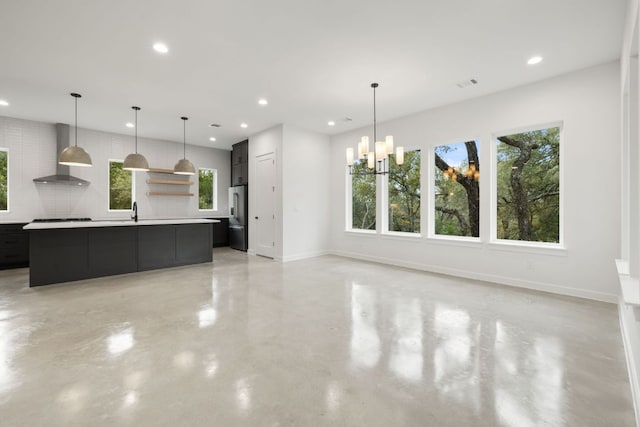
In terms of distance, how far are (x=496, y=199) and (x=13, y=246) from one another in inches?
360

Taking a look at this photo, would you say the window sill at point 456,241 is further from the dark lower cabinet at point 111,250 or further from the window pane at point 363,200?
the dark lower cabinet at point 111,250

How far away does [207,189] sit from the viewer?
9039mm

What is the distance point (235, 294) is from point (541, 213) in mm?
4788

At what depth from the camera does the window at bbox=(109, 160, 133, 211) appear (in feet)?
24.4

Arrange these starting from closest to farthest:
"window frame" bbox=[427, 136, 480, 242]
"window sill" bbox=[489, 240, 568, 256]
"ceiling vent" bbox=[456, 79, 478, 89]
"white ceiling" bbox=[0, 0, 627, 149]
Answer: "white ceiling" bbox=[0, 0, 627, 149] → "window sill" bbox=[489, 240, 568, 256] → "ceiling vent" bbox=[456, 79, 478, 89] → "window frame" bbox=[427, 136, 480, 242]

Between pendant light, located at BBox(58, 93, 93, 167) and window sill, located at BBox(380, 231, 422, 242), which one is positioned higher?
pendant light, located at BBox(58, 93, 93, 167)

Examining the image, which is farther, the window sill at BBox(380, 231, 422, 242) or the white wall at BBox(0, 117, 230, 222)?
the white wall at BBox(0, 117, 230, 222)

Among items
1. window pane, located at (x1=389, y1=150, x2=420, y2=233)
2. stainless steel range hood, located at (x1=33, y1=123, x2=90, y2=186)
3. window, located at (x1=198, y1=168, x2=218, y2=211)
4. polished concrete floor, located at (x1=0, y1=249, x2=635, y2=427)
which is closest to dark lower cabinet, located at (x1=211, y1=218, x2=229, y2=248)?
window, located at (x1=198, y1=168, x2=218, y2=211)

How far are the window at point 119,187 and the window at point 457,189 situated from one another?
7541 millimetres

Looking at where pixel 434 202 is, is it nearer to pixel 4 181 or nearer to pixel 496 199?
pixel 496 199

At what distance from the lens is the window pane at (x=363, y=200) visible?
6.87m

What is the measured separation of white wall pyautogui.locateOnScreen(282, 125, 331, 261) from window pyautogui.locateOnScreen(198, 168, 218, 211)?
11.4 feet

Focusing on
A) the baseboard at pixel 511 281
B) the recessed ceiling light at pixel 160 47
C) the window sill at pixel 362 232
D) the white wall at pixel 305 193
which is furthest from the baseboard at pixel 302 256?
the recessed ceiling light at pixel 160 47

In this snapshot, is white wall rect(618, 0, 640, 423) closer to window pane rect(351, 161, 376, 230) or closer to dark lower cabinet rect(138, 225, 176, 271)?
window pane rect(351, 161, 376, 230)
